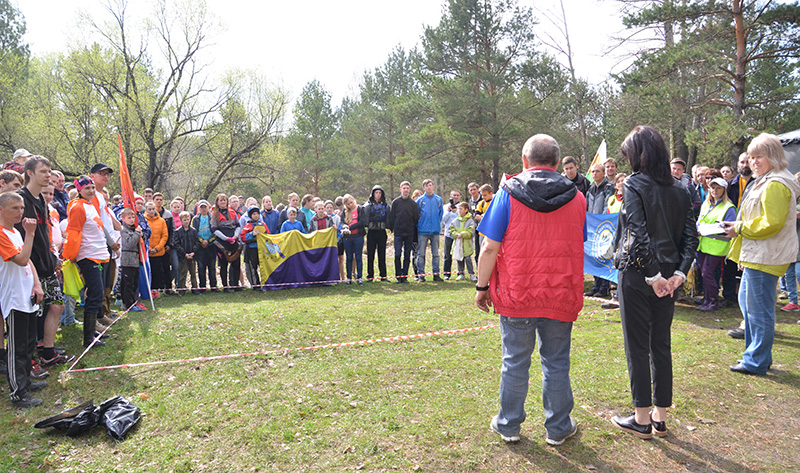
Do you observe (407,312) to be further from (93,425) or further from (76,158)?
(76,158)

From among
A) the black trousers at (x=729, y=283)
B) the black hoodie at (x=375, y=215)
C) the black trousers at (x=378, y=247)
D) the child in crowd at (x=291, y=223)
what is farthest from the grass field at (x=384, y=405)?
the black hoodie at (x=375, y=215)

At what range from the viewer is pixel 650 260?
11.2 feet

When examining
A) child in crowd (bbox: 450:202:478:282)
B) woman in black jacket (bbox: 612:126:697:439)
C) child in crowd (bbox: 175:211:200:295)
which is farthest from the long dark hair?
child in crowd (bbox: 175:211:200:295)

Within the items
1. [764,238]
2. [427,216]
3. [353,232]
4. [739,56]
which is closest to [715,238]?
[764,238]

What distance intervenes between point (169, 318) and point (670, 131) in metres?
22.9

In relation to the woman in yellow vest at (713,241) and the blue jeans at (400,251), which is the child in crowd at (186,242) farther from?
the woman in yellow vest at (713,241)

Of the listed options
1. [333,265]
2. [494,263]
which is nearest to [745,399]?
[494,263]

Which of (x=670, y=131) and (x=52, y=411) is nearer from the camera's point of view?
(x=52, y=411)

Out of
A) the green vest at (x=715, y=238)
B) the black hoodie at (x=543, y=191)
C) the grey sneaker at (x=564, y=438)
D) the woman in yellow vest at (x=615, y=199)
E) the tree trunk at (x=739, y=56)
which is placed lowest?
the grey sneaker at (x=564, y=438)

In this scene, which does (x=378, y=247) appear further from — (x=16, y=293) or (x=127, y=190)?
(x=16, y=293)

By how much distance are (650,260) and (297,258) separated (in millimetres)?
9065

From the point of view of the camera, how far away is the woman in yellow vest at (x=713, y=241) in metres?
6.92

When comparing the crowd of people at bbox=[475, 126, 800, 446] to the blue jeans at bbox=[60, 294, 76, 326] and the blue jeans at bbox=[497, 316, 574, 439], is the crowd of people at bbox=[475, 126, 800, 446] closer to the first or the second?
the blue jeans at bbox=[497, 316, 574, 439]

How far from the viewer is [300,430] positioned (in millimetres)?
3930
